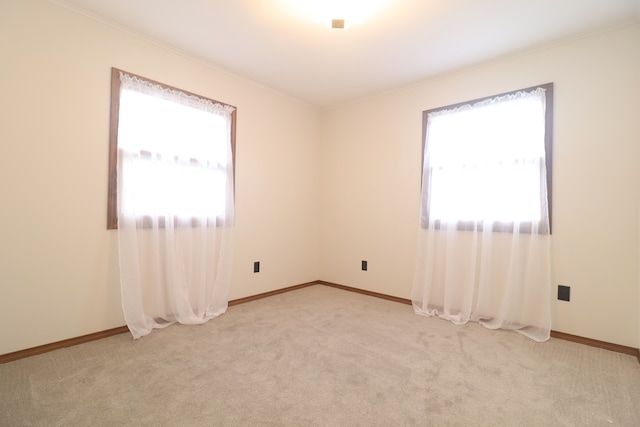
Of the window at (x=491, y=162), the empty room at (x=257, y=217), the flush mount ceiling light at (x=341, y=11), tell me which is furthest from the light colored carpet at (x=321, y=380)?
the flush mount ceiling light at (x=341, y=11)

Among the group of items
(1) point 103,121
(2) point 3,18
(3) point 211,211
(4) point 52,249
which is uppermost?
(2) point 3,18

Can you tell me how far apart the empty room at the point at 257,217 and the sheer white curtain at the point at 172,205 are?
0.02 m

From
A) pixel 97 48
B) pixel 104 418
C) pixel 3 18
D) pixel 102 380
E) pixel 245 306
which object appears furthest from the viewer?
pixel 245 306

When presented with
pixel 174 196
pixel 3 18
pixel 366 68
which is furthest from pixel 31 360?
pixel 366 68

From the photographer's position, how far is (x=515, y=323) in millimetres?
2625

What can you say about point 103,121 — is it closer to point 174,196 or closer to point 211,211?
point 174,196

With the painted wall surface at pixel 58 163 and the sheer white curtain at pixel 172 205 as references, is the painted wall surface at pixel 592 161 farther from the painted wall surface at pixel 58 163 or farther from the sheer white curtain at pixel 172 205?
the painted wall surface at pixel 58 163

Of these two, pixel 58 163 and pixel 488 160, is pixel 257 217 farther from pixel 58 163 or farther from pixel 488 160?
pixel 488 160

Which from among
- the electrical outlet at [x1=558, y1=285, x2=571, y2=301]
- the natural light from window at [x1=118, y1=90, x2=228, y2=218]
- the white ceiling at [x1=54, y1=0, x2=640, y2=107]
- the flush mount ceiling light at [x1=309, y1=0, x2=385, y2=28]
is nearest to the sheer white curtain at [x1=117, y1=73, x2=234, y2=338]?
the natural light from window at [x1=118, y1=90, x2=228, y2=218]

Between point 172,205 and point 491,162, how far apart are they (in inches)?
116

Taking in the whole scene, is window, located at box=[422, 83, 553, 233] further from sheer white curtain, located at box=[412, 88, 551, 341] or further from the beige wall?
the beige wall

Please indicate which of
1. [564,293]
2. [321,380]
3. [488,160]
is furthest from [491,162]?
[321,380]

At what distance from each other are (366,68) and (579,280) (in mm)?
2654

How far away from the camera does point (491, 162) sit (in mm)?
2783
